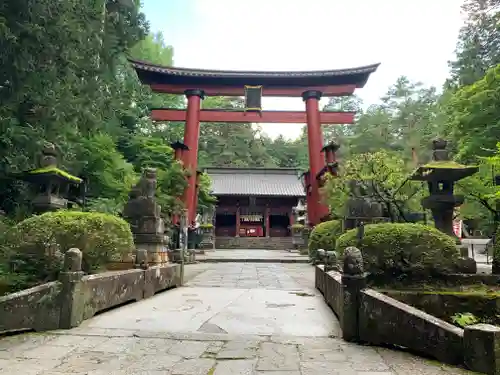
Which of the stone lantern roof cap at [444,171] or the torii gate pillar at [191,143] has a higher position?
the torii gate pillar at [191,143]

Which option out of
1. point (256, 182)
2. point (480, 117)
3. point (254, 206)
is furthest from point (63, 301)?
point (256, 182)

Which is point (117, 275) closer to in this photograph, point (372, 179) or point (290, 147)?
point (372, 179)

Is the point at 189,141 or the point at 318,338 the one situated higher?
the point at 189,141

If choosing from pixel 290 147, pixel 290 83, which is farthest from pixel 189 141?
pixel 290 147

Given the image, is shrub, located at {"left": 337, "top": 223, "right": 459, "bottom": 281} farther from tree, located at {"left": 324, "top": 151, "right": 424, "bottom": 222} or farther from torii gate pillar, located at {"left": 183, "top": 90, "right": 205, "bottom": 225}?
torii gate pillar, located at {"left": 183, "top": 90, "right": 205, "bottom": 225}

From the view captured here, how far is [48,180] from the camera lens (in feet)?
29.2

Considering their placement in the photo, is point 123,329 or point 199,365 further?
point 123,329

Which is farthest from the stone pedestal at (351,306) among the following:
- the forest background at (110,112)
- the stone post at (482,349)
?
the forest background at (110,112)

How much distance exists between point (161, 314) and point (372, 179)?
641cm

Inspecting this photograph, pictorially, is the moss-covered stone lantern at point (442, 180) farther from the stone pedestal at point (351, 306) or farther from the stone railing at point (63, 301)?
the stone railing at point (63, 301)

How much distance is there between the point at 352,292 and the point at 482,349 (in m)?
1.45

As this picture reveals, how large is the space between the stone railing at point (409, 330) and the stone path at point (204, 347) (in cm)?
13

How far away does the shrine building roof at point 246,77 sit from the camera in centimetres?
1991

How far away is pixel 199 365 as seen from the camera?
3.07 m
